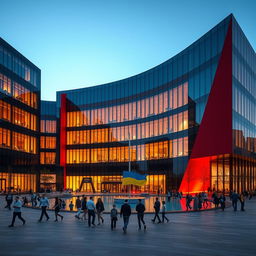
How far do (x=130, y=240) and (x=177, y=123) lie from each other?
47.8 meters

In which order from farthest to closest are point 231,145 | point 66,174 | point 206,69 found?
point 66,174, point 206,69, point 231,145

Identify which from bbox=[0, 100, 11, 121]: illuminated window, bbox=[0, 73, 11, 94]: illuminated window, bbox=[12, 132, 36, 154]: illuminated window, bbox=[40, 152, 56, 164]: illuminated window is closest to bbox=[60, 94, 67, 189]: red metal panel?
bbox=[40, 152, 56, 164]: illuminated window

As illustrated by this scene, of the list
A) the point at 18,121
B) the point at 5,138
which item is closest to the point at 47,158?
the point at 18,121

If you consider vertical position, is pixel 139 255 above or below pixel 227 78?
below

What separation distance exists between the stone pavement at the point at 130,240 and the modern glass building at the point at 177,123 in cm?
2968

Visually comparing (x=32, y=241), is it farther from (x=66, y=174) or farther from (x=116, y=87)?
(x=66, y=174)

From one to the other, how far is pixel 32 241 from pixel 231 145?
117 ft

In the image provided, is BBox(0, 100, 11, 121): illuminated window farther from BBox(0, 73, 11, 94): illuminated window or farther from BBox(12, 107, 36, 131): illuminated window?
BBox(0, 73, 11, 94): illuminated window

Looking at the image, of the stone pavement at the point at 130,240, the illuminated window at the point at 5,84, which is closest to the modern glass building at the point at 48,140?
the illuminated window at the point at 5,84

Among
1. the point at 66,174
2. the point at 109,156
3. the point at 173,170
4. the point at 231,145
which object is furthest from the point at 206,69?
the point at 66,174

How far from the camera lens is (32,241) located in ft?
45.8

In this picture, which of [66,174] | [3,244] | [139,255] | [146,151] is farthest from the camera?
[66,174]

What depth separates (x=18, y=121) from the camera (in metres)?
59.5

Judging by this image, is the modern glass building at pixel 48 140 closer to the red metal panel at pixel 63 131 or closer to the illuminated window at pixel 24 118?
the red metal panel at pixel 63 131
